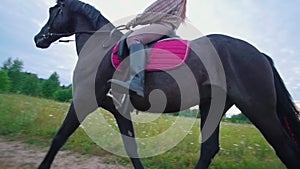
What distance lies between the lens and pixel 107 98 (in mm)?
3764

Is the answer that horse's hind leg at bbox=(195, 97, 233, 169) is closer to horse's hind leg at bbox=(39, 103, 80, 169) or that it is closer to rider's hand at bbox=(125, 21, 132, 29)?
rider's hand at bbox=(125, 21, 132, 29)

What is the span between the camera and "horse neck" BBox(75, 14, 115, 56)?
4.09 metres

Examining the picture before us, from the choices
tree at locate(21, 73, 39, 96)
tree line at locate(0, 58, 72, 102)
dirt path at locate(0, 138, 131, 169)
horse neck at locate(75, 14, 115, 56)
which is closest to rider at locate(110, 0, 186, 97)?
horse neck at locate(75, 14, 115, 56)

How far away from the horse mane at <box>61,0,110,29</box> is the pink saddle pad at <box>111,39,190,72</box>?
0.75m

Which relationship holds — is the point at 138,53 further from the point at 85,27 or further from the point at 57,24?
the point at 57,24

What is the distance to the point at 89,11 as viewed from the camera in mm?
4223

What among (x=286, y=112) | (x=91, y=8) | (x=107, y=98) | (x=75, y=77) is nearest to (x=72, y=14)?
(x=91, y=8)

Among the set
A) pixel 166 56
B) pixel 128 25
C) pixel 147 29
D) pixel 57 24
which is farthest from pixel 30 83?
pixel 166 56

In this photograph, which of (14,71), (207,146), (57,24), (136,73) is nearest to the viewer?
(136,73)

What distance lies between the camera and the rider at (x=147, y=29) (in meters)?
3.39

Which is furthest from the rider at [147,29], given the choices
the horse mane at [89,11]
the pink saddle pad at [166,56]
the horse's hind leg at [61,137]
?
the horse's hind leg at [61,137]

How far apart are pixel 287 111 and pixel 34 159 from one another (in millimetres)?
3832

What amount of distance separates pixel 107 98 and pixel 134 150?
0.95m

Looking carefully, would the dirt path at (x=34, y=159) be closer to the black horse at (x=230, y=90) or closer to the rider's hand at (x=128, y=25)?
the black horse at (x=230, y=90)
